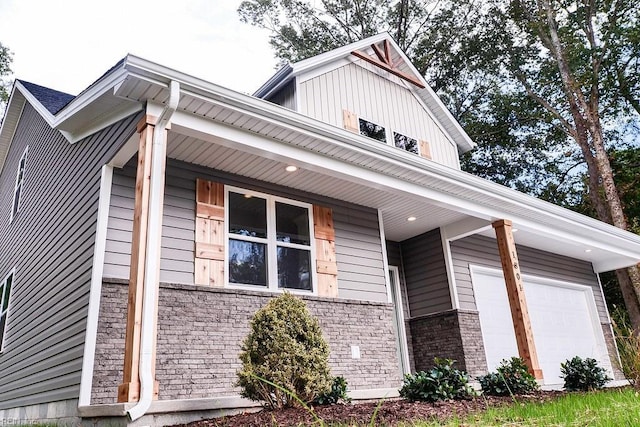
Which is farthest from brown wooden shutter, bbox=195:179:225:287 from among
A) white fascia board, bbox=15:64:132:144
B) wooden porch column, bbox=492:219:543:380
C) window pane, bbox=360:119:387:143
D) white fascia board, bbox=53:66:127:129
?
wooden porch column, bbox=492:219:543:380

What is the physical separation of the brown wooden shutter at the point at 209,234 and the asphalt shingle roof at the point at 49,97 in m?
3.11

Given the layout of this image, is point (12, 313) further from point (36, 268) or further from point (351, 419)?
point (351, 419)

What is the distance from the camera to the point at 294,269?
22.1 ft

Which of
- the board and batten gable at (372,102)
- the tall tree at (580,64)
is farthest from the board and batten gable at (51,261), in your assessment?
the tall tree at (580,64)

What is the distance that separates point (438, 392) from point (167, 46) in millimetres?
26714

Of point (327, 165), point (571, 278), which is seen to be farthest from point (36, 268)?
point (571, 278)

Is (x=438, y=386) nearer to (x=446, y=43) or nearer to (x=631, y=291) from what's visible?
(x=631, y=291)

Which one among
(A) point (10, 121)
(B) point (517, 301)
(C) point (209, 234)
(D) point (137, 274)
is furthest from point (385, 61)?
(A) point (10, 121)

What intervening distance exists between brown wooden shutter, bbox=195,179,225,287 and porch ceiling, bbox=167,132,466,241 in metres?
0.35

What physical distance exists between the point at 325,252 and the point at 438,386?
9.50ft

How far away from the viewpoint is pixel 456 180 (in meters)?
6.64

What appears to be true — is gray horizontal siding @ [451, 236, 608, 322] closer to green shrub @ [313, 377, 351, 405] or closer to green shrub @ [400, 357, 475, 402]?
green shrub @ [400, 357, 475, 402]

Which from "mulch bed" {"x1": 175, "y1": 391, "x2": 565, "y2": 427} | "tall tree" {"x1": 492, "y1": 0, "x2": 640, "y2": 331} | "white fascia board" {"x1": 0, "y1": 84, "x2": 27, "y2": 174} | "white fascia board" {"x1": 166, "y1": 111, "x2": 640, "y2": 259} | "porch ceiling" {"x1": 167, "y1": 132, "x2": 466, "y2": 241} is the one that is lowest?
"mulch bed" {"x1": 175, "y1": 391, "x2": 565, "y2": 427}

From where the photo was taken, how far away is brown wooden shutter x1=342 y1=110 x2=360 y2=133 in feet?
28.5
